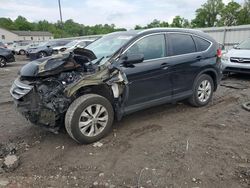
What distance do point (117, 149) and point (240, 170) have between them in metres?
1.73

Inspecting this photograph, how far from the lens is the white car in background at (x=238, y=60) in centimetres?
791

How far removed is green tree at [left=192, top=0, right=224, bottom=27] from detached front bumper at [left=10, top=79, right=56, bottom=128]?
62.5m

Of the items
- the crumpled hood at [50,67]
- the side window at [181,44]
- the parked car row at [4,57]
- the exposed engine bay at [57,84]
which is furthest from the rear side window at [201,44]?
the parked car row at [4,57]

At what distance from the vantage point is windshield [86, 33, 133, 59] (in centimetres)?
435

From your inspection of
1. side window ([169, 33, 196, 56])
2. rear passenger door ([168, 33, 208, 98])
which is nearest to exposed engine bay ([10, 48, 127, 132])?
rear passenger door ([168, 33, 208, 98])

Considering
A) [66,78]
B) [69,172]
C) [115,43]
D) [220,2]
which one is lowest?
[69,172]

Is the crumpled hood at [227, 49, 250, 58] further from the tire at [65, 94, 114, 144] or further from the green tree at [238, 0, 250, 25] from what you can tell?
the green tree at [238, 0, 250, 25]

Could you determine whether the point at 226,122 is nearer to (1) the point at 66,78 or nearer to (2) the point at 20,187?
(1) the point at 66,78

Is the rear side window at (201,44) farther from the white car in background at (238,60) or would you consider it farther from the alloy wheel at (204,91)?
the white car in background at (238,60)

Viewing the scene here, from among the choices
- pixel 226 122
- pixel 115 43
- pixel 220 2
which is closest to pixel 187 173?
pixel 226 122

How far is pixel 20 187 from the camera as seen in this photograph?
9.53 feet

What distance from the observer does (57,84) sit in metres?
3.65

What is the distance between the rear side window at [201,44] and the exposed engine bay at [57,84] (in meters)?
2.21

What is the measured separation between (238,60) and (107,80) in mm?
5970
